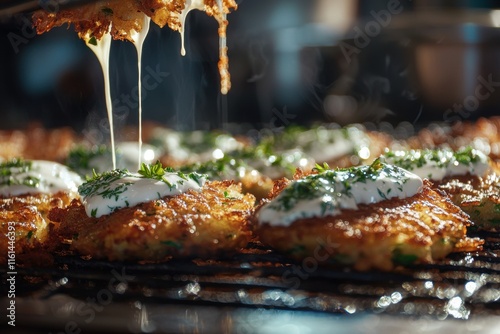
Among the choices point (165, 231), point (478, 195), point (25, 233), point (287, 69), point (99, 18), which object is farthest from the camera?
point (287, 69)

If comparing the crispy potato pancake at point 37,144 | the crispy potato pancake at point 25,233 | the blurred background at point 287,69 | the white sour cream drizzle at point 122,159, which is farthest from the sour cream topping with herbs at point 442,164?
the blurred background at point 287,69

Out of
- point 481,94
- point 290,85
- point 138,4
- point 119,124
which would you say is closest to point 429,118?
point 481,94

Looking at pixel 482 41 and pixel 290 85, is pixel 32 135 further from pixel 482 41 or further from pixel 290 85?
pixel 482 41

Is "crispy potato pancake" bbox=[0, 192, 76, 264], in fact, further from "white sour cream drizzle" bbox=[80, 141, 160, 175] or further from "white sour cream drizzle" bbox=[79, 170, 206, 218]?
"white sour cream drizzle" bbox=[80, 141, 160, 175]

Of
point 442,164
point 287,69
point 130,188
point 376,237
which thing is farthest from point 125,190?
point 287,69

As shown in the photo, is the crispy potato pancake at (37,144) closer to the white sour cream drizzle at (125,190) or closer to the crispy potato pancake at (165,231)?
the white sour cream drizzle at (125,190)

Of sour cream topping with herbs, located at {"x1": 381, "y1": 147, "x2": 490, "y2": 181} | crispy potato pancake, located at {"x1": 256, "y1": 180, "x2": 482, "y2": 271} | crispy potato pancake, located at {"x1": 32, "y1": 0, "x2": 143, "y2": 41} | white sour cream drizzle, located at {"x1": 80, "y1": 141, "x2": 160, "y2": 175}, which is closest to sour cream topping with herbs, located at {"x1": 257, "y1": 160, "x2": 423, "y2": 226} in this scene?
crispy potato pancake, located at {"x1": 256, "y1": 180, "x2": 482, "y2": 271}

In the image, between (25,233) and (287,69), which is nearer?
(25,233)

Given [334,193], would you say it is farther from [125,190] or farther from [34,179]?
[34,179]
